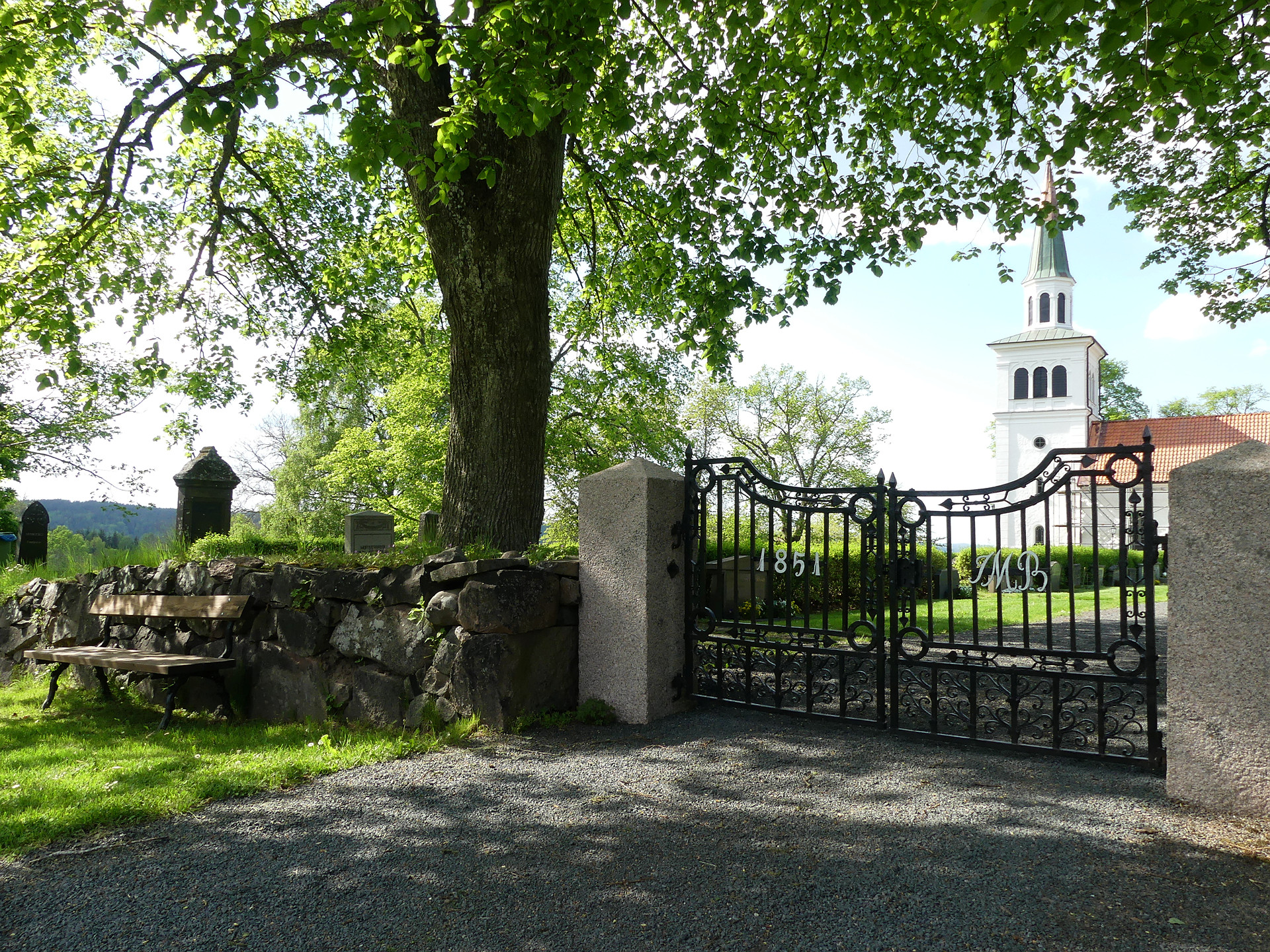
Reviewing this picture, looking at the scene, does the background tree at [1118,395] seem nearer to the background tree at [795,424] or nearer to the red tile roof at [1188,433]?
the red tile roof at [1188,433]

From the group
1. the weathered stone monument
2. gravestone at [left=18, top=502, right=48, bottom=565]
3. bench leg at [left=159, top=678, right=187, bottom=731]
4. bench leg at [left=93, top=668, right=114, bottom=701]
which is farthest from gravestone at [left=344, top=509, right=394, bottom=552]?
gravestone at [left=18, top=502, right=48, bottom=565]

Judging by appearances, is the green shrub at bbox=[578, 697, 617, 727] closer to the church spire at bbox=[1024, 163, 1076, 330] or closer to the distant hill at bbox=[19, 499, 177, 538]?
the distant hill at bbox=[19, 499, 177, 538]

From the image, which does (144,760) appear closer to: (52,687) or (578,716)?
(578,716)

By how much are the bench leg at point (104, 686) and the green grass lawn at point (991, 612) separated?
7335 millimetres

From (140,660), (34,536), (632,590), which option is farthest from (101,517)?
(632,590)

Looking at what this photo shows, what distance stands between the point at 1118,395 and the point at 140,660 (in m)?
49.2

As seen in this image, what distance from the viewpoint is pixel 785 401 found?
1211 inches

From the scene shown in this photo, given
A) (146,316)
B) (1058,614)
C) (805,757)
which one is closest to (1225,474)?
(805,757)

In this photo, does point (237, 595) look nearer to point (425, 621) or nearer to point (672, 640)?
point (425, 621)

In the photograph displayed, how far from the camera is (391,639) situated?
18.4 ft

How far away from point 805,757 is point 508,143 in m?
5.36

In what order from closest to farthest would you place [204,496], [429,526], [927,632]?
[927,632]
[204,496]
[429,526]

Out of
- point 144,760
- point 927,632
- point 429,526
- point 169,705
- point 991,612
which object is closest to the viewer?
point 144,760

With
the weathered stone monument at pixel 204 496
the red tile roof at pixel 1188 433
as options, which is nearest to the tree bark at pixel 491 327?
the weathered stone monument at pixel 204 496
